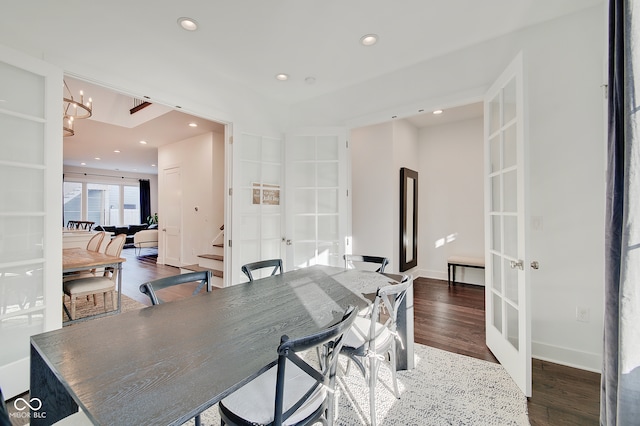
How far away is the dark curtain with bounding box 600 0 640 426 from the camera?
2.65 feet

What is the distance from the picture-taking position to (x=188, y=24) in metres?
2.18

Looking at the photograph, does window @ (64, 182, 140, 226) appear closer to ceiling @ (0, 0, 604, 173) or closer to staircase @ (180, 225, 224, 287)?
staircase @ (180, 225, 224, 287)

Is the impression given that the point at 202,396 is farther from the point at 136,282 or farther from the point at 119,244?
the point at 136,282

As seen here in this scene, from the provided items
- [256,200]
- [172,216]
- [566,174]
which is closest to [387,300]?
[566,174]

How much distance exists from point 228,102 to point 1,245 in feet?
7.49

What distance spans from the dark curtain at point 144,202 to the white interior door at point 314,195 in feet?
33.7

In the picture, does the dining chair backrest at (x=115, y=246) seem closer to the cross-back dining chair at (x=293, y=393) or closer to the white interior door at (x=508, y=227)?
the cross-back dining chair at (x=293, y=393)

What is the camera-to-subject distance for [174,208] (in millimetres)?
6535

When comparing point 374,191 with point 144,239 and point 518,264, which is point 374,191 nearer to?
point 518,264

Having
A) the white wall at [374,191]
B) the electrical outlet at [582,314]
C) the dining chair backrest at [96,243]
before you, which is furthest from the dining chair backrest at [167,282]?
the dining chair backrest at [96,243]

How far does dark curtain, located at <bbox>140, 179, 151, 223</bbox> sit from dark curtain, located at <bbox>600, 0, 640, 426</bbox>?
13.2 metres

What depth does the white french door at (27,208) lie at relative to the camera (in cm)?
182

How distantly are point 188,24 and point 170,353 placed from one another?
7.89 feet

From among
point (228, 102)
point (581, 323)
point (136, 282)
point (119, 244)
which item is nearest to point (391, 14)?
point (228, 102)
